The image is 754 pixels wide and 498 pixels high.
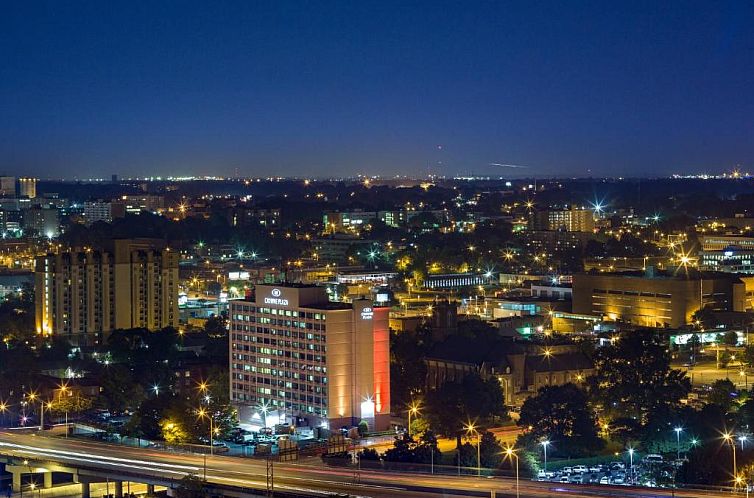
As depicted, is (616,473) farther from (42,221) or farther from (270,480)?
(42,221)

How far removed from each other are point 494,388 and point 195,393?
194 inches

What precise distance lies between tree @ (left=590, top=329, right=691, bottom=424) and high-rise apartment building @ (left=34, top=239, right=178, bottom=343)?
554 inches

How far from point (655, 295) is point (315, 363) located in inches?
524

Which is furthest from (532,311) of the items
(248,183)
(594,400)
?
(248,183)

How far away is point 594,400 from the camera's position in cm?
2266

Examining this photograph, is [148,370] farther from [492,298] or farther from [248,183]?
[248,183]

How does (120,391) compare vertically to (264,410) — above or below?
above

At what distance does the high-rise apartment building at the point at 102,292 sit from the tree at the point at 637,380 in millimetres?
14069

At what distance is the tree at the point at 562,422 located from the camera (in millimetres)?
19938

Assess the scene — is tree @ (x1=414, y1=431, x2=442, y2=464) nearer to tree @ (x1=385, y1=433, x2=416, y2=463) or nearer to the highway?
tree @ (x1=385, y1=433, x2=416, y2=463)

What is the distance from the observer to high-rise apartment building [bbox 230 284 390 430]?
22000mm

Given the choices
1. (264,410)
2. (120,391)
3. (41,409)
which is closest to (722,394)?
(264,410)

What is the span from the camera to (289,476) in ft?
56.7

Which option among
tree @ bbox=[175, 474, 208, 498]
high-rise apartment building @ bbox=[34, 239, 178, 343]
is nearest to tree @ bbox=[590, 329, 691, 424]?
tree @ bbox=[175, 474, 208, 498]
